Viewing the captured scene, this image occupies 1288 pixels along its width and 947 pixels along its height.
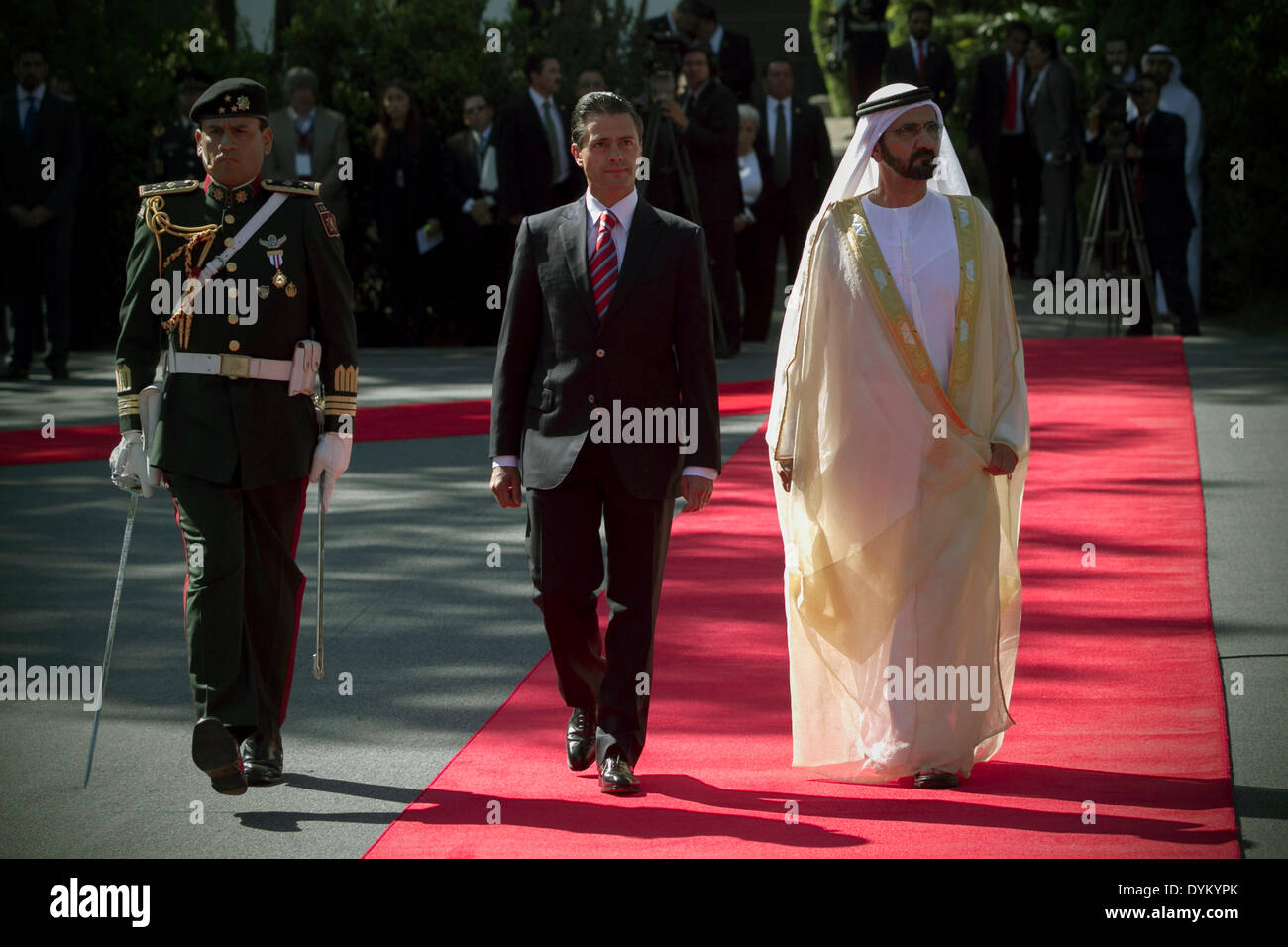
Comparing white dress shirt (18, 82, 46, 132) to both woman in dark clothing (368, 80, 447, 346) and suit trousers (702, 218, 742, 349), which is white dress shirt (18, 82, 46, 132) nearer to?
woman in dark clothing (368, 80, 447, 346)

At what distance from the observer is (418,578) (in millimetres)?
7781

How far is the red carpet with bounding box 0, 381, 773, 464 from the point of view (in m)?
10.9

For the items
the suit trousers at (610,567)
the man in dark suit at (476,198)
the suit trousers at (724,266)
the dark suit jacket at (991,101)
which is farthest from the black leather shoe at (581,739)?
the dark suit jacket at (991,101)

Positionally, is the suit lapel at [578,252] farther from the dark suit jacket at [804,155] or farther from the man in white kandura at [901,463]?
the dark suit jacket at [804,155]

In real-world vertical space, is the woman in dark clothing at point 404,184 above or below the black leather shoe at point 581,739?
above

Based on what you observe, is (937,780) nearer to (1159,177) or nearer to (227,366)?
(227,366)

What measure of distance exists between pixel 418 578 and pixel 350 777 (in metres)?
2.52

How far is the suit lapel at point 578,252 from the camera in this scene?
5.23 metres

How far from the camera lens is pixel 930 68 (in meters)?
16.8

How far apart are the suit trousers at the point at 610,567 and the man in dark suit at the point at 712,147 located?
336 inches

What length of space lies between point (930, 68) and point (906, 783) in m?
12.6

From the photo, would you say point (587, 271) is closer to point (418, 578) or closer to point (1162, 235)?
point (418, 578)

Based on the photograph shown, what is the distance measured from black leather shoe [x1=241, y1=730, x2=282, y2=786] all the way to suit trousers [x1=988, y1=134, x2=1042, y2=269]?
12330 millimetres

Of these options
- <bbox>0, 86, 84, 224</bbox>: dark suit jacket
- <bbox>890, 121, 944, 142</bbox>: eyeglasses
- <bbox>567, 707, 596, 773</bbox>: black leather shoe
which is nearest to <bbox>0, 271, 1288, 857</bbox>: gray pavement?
<bbox>567, 707, 596, 773</bbox>: black leather shoe
